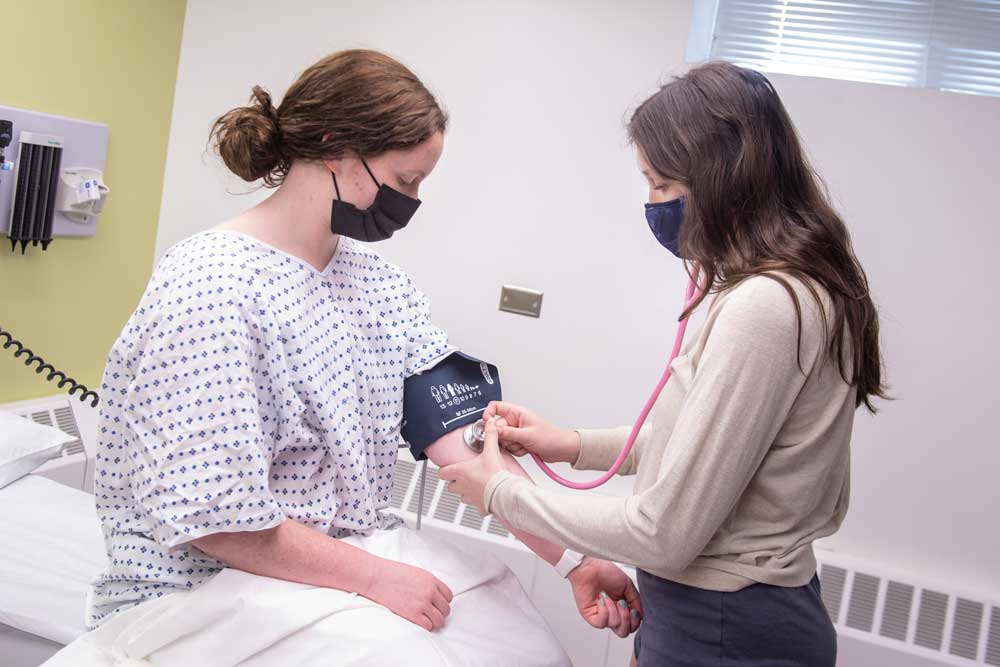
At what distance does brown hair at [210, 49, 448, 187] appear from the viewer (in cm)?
132

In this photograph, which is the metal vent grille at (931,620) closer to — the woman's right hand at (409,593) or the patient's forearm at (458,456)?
the patient's forearm at (458,456)

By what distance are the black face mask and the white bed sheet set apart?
0.75 m

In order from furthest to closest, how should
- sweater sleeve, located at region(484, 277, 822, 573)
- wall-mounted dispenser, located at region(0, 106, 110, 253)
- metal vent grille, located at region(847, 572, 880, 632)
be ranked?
metal vent grille, located at region(847, 572, 880, 632)
wall-mounted dispenser, located at region(0, 106, 110, 253)
sweater sleeve, located at region(484, 277, 822, 573)

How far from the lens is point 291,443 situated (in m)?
1.27

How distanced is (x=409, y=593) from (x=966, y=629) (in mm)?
1616

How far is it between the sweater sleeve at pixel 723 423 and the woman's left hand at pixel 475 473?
0.30m

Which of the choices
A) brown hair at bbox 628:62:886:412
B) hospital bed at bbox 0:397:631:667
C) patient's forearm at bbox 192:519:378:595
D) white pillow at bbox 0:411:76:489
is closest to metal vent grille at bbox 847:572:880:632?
hospital bed at bbox 0:397:631:667

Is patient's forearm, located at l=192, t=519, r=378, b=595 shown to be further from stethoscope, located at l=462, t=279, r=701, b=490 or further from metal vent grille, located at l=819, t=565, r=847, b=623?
metal vent grille, located at l=819, t=565, r=847, b=623

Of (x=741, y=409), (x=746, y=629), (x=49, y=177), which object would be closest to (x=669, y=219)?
(x=741, y=409)

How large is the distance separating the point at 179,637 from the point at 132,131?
1773 mm

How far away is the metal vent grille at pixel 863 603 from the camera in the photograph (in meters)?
2.22

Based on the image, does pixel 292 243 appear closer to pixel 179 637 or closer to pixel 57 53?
pixel 179 637

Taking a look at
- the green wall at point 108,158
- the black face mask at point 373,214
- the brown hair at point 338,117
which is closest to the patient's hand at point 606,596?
the black face mask at point 373,214

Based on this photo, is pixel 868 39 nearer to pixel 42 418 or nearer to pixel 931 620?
pixel 931 620
